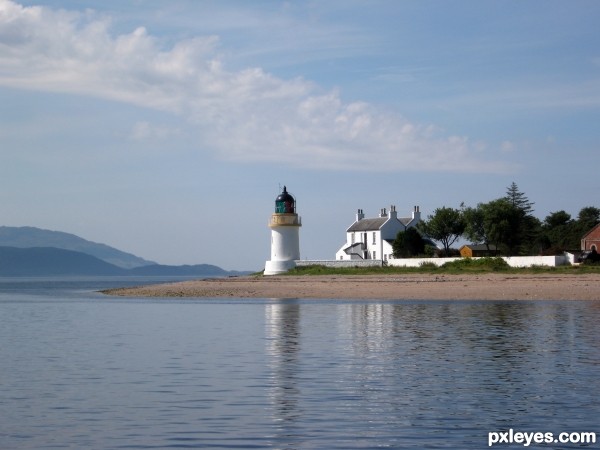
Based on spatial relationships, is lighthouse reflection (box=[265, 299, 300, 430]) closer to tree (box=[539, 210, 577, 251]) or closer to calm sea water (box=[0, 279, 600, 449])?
calm sea water (box=[0, 279, 600, 449])

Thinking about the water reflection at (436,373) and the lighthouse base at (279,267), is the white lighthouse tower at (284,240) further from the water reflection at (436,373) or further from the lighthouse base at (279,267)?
the water reflection at (436,373)

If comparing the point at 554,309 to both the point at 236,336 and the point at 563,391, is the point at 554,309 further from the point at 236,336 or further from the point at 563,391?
the point at 563,391

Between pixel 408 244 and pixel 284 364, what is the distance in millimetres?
57639

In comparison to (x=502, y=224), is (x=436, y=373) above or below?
below

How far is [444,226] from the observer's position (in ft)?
273

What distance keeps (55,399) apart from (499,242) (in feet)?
224

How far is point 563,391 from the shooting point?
18.9 m

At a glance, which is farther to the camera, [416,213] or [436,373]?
[416,213]

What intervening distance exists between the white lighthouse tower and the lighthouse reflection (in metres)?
36.2

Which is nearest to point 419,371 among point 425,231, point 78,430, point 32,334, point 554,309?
point 78,430

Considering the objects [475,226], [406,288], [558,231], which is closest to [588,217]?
[558,231]

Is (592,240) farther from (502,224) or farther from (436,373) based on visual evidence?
(436,373)

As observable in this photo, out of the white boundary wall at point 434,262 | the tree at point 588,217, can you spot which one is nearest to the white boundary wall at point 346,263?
the white boundary wall at point 434,262

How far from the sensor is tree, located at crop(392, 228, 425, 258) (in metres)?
80.5
